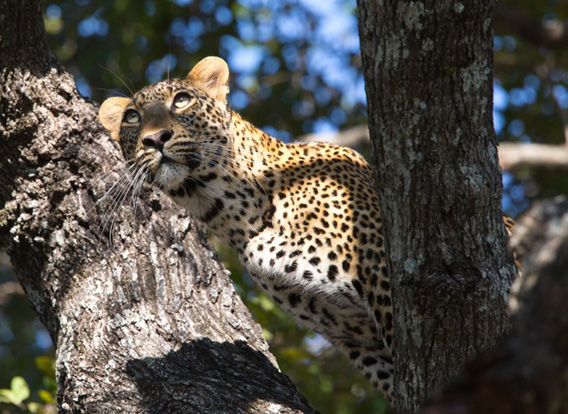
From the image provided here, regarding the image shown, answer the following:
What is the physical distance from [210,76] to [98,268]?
5.69ft

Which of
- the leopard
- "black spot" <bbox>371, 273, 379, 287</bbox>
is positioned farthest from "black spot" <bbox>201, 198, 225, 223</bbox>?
"black spot" <bbox>371, 273, 379, 287</bbox>

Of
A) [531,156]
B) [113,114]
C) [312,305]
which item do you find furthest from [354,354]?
[531,156]

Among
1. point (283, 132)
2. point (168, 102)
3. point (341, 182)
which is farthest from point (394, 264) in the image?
point (283, 132)

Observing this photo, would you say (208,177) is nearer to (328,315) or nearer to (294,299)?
(294,299)

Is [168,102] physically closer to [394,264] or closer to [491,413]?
[394,264]

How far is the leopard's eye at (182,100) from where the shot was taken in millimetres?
5781

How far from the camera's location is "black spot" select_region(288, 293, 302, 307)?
5523 millimetres

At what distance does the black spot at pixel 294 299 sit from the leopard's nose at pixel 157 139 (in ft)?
4.27

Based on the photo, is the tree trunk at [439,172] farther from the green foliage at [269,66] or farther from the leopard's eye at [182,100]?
the green foliage at [269,66]

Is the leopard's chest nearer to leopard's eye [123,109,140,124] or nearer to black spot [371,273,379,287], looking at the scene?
black spot [371,273,379,287]

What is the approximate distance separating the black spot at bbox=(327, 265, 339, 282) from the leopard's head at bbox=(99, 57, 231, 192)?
1039mm

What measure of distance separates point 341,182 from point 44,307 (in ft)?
7.31

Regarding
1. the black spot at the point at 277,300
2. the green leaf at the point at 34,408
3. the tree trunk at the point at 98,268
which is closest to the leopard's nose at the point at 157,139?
the tree trunk at the point at 98,268

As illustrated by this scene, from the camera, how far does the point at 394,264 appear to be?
11.8ft
